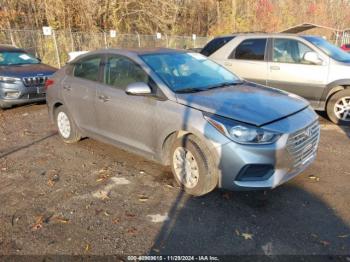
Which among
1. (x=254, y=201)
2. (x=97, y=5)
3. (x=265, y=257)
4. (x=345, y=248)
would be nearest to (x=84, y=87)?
(x=254, y=201)

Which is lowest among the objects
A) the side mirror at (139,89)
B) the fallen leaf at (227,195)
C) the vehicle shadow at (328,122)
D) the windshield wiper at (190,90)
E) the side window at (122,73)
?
the fallen leaf at (227,195)

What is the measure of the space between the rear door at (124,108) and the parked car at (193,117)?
1cm

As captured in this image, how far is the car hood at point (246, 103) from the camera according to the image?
11.9 feet

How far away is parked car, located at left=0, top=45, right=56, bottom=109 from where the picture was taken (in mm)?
8273

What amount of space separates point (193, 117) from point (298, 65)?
163 inches

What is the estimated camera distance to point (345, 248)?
3047 millimetres

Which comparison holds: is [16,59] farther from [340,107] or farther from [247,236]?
[247,236]

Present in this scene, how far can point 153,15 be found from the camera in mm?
22656

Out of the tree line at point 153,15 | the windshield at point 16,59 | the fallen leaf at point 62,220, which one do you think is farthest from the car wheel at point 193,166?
the tree line at point 153,15

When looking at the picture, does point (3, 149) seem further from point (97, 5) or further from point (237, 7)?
point (237, 7)

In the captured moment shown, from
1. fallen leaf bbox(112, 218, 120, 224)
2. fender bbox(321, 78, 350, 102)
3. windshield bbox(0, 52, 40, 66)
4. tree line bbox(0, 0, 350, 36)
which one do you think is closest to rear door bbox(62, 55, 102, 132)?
fallen leaf bbox(112, 218, 120, 224)

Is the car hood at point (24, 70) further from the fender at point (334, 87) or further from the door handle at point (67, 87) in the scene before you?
the fender at point (334, 87)

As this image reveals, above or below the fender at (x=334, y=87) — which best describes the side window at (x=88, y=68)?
above

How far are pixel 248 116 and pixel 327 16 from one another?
4939cm
